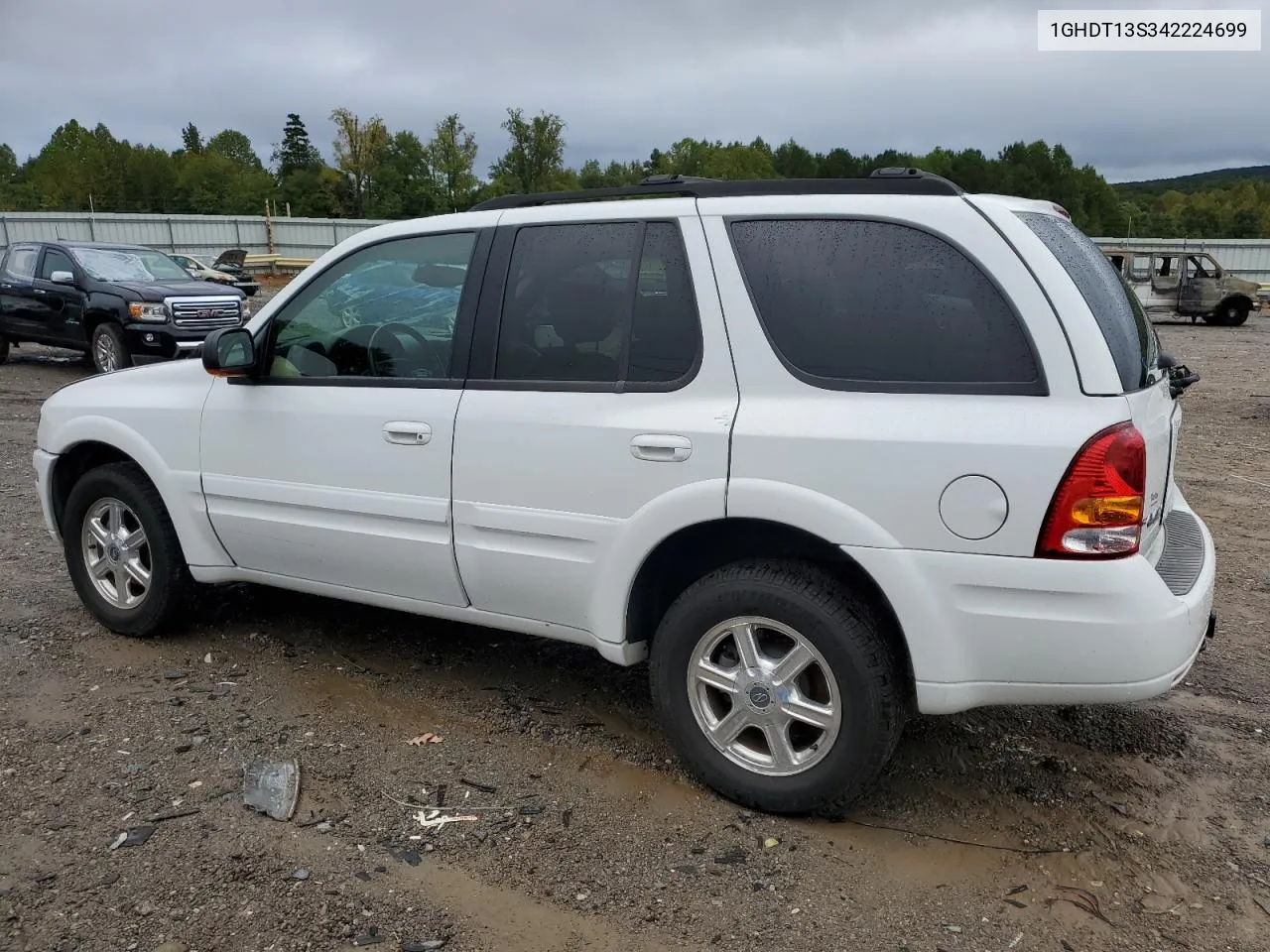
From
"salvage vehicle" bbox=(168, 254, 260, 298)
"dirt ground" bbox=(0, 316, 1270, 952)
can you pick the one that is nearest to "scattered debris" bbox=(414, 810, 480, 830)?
"dirt ground" bbox=(0, 316, 1270, 952)

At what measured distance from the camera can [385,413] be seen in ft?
12.4

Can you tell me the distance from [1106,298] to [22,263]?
584 inches

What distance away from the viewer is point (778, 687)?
3189 mm

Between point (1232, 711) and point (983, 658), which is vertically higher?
point (983, 658)

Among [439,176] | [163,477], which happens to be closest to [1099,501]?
[163,477]

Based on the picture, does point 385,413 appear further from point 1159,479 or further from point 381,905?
point 1159,479

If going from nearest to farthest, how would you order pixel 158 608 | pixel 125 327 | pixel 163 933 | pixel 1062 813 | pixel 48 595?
pixel 163 933
pixel 1062 813
pixel 158 608
pixel 48 595
pixel 125 327

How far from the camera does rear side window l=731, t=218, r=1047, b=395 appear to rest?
2.90 m

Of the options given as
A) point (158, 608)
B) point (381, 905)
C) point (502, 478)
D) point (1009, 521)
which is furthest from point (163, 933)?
point (1009, 521)

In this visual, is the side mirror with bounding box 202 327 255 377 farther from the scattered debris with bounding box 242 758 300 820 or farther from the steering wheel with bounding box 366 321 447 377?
the scattered debris with bounding box 242 758 300 820

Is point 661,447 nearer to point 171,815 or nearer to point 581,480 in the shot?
point 581,480

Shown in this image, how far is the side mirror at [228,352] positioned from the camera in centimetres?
398

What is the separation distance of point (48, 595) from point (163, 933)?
10.4ft

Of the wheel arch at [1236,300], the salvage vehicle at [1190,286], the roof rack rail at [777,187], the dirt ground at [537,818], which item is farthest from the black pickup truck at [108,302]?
the wheel arch at [1236,300]
